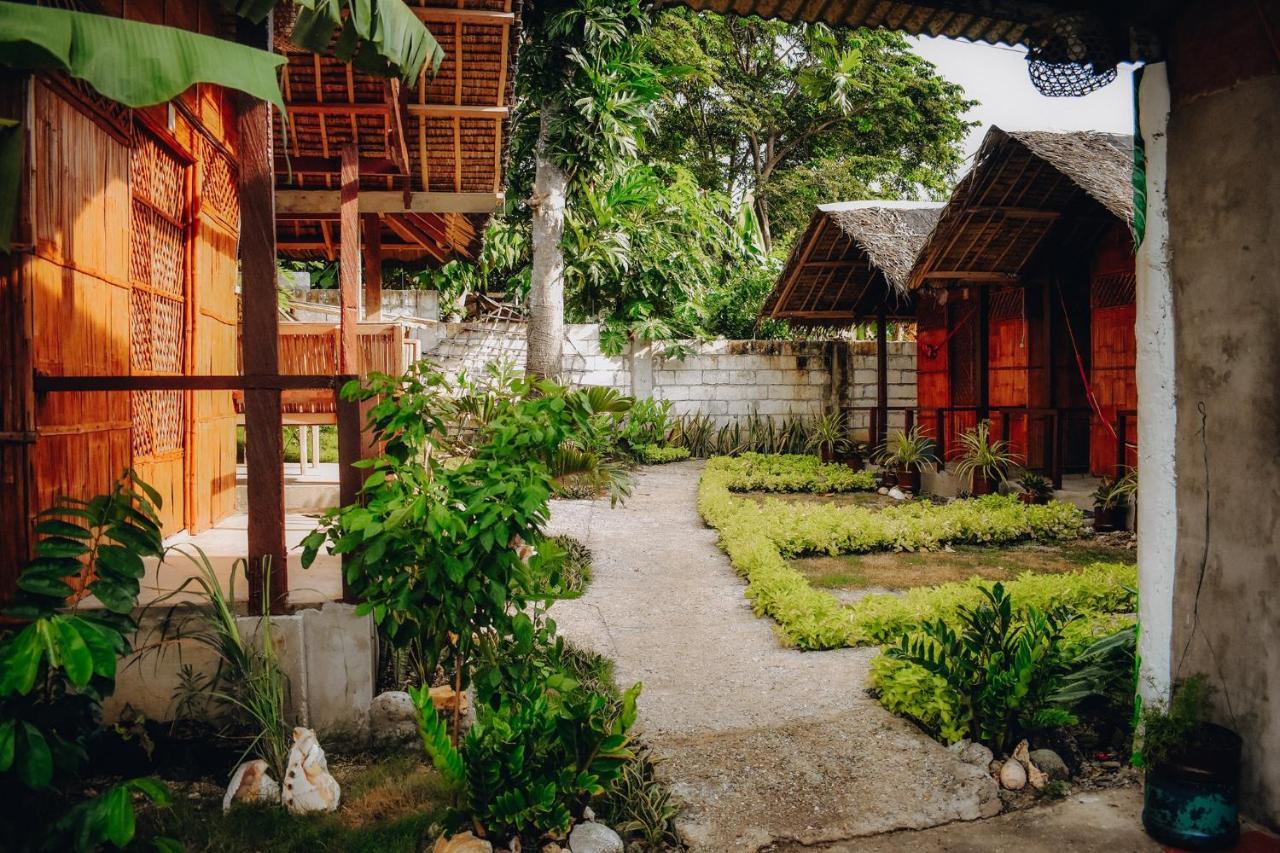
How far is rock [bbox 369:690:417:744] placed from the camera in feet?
12.3

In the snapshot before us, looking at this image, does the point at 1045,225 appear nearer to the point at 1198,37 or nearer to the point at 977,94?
the point at 1198,37

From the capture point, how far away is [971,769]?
132 inches

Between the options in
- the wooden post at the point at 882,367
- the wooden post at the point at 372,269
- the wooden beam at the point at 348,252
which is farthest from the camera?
the wooden post at the point at 882,367

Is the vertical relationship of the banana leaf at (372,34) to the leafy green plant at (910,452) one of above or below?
above

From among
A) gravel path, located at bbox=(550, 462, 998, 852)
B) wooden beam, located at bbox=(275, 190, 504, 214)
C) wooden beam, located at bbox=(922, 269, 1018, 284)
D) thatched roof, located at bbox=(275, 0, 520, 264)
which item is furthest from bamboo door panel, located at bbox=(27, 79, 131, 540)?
wooden beam, located at bbox=(922, 269, 1018, 284)

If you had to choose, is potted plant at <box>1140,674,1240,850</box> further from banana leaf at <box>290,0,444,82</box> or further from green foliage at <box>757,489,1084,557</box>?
green foliage at <box>757,489,1084,557</box>

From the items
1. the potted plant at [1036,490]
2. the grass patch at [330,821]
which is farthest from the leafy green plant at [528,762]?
the potted plant at [1036,490]

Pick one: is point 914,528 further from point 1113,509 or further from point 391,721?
point 391,721

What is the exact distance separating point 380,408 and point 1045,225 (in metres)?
8.71

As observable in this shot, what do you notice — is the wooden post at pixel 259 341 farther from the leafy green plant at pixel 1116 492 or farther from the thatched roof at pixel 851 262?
the thatched roof at pixel 851 262

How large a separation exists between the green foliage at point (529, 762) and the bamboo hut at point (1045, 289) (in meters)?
7.02

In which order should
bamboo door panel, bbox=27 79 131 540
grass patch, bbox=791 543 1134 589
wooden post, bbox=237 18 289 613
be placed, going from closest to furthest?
1. bamboo door panel, bbox=27 79 131 540
2. wooden post, bbox=237 18 289 613
3. grass patch, bbox=791 543 1134 589

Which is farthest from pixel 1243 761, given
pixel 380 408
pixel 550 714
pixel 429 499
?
pixel 380 408

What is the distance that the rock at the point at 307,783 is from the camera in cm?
315
